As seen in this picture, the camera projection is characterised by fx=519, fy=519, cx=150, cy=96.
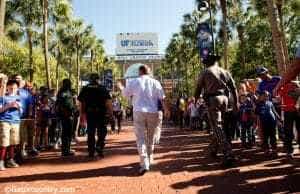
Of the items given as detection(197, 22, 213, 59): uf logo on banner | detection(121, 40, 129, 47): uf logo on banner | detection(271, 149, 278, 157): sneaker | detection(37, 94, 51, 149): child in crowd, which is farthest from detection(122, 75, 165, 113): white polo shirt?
detection(121, 40, 129, 47): uf logo on banner

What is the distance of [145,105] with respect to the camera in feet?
29.3

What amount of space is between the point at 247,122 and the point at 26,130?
206 inches

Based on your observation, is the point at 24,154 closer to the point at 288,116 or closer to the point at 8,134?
the point at 8,134

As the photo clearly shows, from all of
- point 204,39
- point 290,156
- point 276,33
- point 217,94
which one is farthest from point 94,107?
point 204,39

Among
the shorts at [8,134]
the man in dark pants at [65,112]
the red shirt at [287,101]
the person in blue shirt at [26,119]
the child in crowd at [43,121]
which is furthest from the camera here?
the child in crowd at [43,121]

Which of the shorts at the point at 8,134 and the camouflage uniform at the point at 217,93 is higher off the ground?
the camouflage uniform at the point at 217,93

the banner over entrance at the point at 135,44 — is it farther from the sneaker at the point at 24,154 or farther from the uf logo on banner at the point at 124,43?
the sneaker at the point at 24,154

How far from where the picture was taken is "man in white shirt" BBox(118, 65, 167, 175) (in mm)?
8891

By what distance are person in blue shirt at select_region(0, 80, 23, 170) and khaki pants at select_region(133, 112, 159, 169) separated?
2501 mm

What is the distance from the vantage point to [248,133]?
12484mm

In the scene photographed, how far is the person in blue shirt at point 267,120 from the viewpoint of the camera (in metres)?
10.6

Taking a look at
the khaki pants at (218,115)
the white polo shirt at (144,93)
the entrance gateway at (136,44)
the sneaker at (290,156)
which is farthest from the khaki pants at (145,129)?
the entrance gateway at (136,44)

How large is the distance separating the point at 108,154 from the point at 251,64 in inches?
1573

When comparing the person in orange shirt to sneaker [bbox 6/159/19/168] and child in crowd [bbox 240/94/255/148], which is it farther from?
sneaker [bbox 6/159/19/168]
